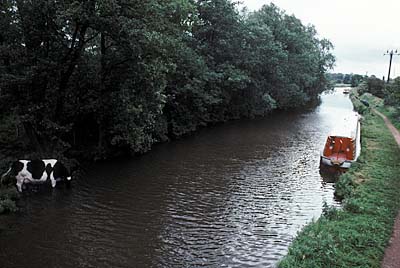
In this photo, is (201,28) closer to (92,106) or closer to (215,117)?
(215,117)

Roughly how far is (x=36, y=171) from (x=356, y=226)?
11995 millimetres

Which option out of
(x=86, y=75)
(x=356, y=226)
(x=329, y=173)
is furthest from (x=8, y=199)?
(x=329, y=173)

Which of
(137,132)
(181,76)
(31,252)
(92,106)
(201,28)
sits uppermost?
(201,28)

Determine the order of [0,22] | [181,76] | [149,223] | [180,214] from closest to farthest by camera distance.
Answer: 1. [149,223]
2. [180,214]
3. [0,22]
4. [181,76]

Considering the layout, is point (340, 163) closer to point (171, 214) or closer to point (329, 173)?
point (329, 173)

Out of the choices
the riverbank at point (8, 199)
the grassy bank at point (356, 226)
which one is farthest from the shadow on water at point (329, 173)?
the riverbank at point (8, 199)

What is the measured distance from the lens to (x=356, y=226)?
11.5m

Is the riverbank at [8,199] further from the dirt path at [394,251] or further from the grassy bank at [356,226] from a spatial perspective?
the dirt path at [394,251]

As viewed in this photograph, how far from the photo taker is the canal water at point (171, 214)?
10945 mm

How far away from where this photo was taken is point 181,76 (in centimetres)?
3189

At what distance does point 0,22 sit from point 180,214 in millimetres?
11627

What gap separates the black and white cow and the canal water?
60 cm

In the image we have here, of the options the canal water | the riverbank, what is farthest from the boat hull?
the riverbank

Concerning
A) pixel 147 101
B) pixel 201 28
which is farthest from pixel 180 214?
pixel 201 28
